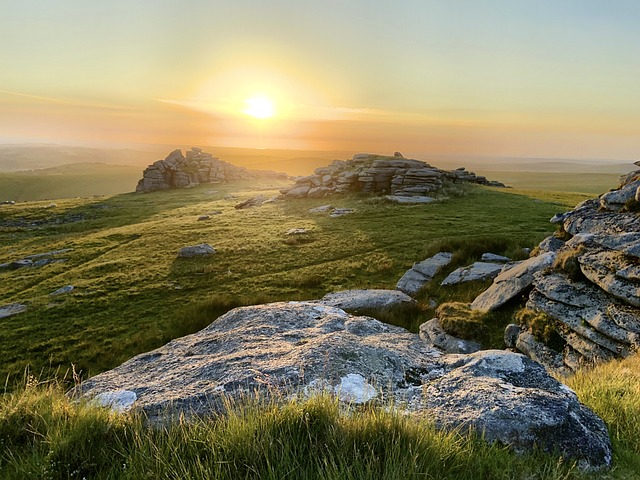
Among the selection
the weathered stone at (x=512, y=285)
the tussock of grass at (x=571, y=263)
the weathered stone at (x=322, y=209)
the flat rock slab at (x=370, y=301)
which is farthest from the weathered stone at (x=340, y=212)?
the tussock of grass at (x=571, y=263)

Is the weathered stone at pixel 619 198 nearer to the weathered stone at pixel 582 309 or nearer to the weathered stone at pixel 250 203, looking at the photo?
the weathered stone at pixel 582 309

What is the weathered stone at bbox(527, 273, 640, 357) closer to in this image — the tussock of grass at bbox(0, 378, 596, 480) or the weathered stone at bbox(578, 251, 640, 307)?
the weathered stone at bbox(578, 251, 640, 307)

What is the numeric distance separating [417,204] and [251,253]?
27442 millimetres

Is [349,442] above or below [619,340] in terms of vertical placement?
above

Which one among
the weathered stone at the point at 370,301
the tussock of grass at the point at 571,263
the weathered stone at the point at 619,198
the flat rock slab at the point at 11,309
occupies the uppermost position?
the weathered stone at the point at 619,198

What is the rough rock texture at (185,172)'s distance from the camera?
331ft

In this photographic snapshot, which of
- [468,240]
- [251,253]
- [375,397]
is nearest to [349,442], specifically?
[375,397]

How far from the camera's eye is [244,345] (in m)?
10.2

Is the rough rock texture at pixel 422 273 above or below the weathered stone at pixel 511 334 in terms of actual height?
below

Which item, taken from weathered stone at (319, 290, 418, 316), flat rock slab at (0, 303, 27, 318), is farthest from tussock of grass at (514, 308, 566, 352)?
flat rock slab at (0, 303, 27, 318)

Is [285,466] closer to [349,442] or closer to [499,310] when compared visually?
[349,442]

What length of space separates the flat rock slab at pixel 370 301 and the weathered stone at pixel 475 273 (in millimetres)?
3405

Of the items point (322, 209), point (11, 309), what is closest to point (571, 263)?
point (11, 309)

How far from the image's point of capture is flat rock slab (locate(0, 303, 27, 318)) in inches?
883
